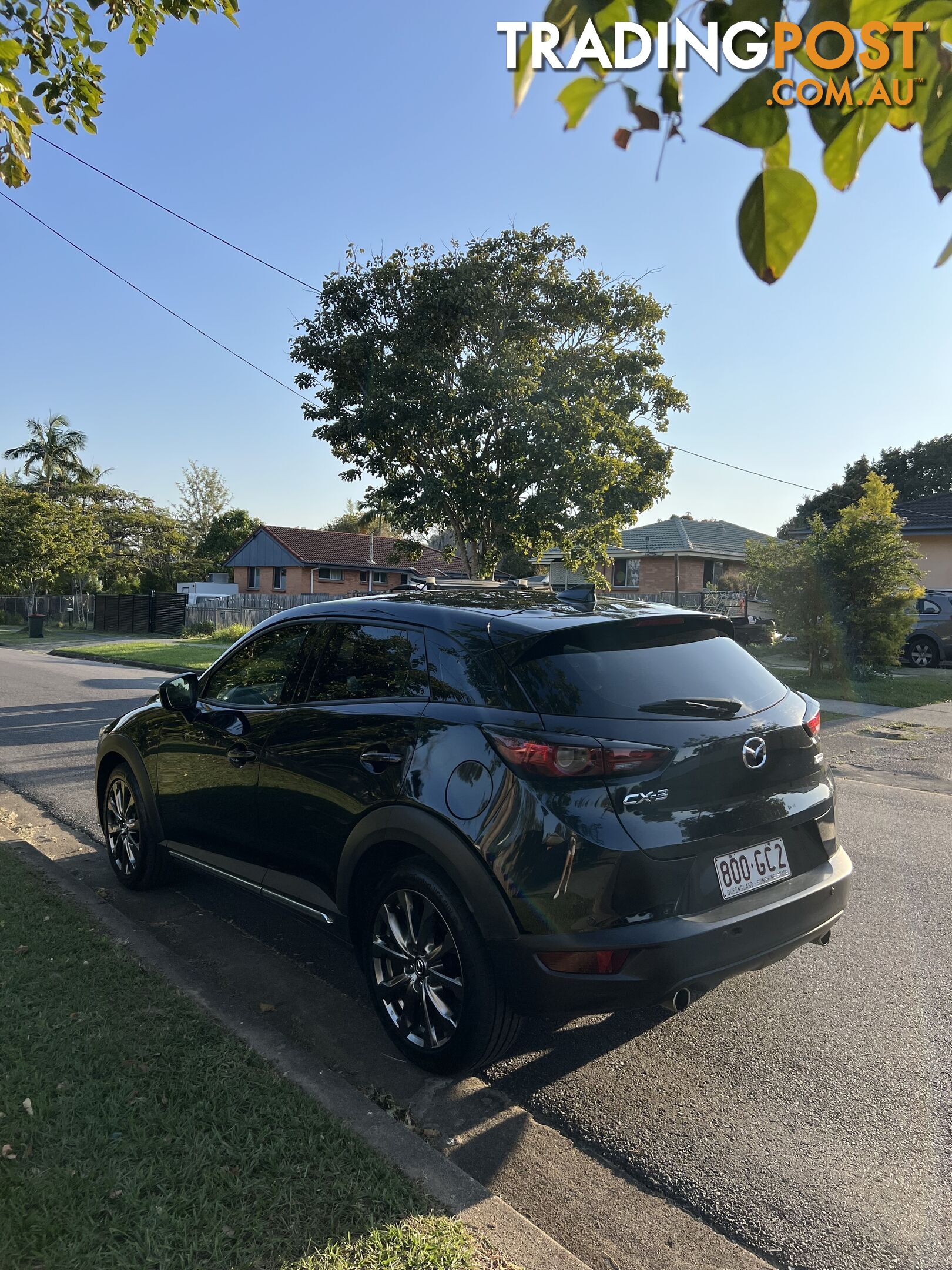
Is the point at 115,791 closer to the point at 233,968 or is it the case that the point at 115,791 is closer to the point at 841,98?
the point at 233,968

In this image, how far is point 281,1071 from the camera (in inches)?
123

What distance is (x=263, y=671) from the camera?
442 cm

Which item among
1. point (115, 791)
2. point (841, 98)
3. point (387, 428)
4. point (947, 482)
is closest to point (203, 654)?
point (387, 428)

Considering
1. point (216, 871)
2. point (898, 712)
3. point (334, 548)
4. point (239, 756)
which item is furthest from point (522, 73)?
point (334, 548)

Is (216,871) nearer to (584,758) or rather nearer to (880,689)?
(584,758)

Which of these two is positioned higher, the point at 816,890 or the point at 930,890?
the point at 816,890

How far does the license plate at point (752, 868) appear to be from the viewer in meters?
2.99

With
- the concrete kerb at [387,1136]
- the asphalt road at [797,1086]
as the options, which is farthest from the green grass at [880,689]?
the concrete kerb at [387,1136]

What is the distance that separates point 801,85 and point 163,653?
2474 cm

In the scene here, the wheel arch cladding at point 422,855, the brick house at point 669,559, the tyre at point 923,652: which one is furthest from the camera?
the brick house at point 669,559

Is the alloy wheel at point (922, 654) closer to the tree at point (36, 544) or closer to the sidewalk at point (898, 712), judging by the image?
the sidewalk at point (898, 712)

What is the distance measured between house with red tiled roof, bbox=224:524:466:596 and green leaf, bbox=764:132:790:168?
46.9m

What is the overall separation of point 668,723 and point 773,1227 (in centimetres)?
148

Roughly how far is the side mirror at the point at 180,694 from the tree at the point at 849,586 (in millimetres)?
12241
